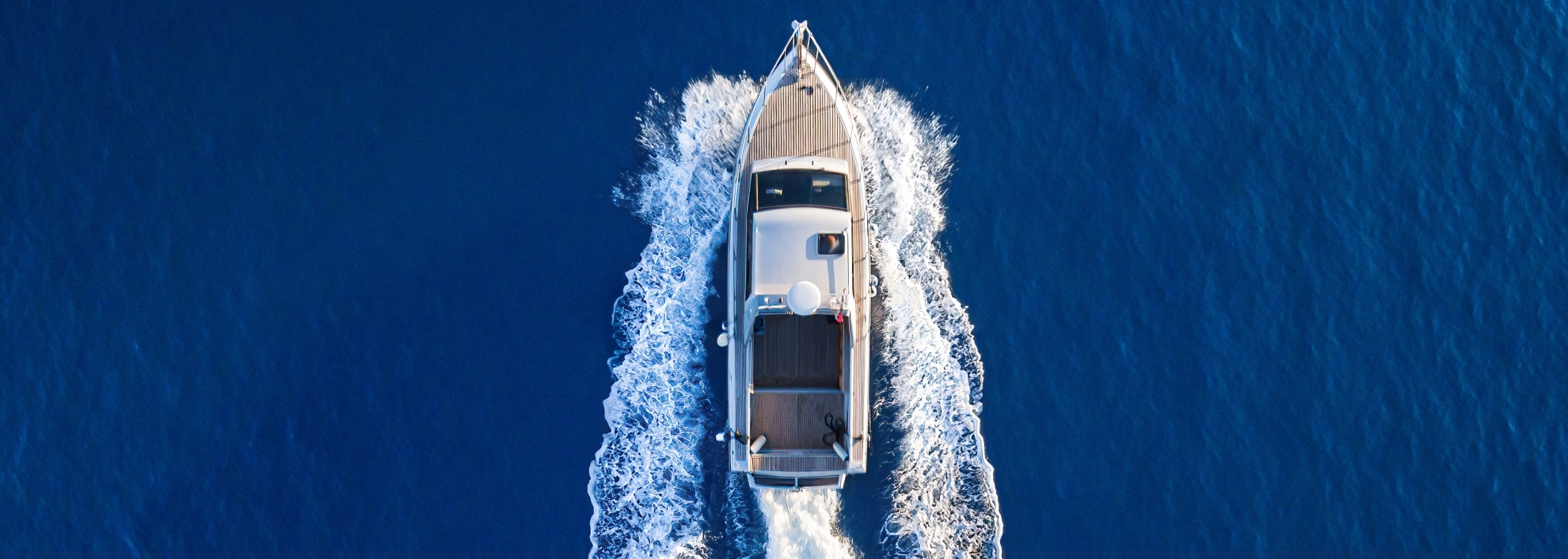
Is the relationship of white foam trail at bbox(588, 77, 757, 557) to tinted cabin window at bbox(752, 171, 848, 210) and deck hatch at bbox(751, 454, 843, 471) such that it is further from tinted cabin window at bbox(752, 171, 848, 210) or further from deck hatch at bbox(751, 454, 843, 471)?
tinted cabin window at bbox(752, 171, 848, 210)

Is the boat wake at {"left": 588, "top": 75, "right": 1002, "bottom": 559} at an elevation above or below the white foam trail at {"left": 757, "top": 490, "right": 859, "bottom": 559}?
above

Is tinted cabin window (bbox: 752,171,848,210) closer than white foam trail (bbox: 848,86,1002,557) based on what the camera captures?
Yes

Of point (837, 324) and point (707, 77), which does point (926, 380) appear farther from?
point (707, 77)

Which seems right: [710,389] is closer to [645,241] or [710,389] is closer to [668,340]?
[668,340]

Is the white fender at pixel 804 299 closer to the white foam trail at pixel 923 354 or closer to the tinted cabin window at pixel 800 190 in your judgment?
the tinted cabin window at pixel 800 190

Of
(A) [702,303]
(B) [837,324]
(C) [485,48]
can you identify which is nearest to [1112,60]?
(B) [837,324]

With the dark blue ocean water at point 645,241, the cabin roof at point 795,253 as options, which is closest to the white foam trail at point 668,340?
the dark blue ocean water at point 645,241

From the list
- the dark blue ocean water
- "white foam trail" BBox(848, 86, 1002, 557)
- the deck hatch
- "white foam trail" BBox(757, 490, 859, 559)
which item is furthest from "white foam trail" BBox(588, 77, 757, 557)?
"white foam trail" BBox(848, 86, 1002, 557)
